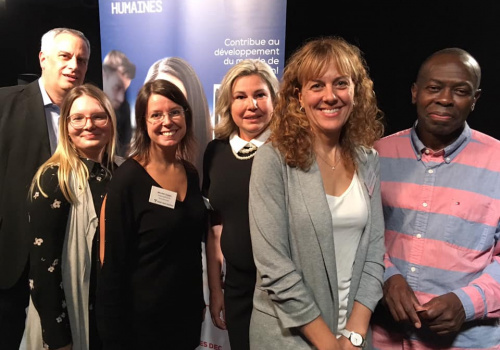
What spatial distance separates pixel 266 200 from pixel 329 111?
421 mm

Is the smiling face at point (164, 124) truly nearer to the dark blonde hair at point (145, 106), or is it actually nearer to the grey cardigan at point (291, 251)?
the dark blonde hair at point (145, 106)

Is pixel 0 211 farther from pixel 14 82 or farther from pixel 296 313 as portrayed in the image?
pixel 296 313

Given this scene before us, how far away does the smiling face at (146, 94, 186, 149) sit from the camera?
1956 mm

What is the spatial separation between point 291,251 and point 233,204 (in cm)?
59

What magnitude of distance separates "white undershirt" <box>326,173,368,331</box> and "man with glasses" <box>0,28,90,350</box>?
1963mm

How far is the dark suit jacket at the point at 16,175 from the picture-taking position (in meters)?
2.55

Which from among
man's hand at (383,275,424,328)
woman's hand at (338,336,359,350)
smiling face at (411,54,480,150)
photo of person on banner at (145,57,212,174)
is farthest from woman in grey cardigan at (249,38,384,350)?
photo of person on banner at (145,57,212,174)

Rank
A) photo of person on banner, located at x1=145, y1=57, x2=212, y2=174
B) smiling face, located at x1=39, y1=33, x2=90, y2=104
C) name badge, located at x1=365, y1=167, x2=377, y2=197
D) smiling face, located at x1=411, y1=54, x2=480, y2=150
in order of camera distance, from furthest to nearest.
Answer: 1. photo of person on banner, located at x1=145, y1=57, x2=212, y2=174
2. smiling face, located at x1=39, y1=33, x2=90, y2=104
3. smiling face, located at x1=411, y1=54, x2=480, y2=150
4. name badge, located at x1=365, y1=167, x2=377, y2=197

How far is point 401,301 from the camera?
1.76 m

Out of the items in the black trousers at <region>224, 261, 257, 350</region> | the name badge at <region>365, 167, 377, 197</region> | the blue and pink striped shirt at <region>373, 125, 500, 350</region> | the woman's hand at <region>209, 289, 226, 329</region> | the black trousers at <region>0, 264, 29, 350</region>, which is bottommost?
the black trousers at <region>0, 264, 29, 350</region>

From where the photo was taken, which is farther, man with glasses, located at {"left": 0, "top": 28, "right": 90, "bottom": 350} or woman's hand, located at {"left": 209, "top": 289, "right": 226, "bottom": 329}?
man with glasses, located at {"left": 0, "top": 28, "right": 90, "bottom": 350}

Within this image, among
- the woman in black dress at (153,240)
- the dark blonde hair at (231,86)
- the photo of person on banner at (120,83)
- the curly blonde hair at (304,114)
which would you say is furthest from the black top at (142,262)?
the photo of person on banner at (120,83)

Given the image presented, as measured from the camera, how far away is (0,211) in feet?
8.46

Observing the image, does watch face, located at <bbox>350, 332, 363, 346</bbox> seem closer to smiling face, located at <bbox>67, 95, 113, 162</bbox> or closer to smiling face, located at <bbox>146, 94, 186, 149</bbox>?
smiling face, located at <bbox>146, 94, 186, 149</bbox>
